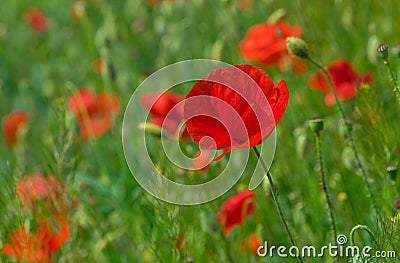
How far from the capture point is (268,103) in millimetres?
1021

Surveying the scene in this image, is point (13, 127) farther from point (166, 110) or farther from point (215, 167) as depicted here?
point (215, 167)

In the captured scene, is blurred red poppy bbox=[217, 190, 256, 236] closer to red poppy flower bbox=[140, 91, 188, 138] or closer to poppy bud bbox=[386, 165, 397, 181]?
red poppy flower bbox=[140, 91, 188, 138]

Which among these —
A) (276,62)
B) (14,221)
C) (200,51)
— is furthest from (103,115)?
(14,221)

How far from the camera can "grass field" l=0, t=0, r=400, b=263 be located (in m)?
1.31

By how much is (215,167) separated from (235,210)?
0.93 ft

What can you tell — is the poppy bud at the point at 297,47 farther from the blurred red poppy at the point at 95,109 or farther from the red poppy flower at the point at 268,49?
the blurred red poppy at the point at 95,109

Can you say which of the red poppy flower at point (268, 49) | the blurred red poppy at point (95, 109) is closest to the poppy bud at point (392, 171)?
the red poppy flower at point (268, 49)

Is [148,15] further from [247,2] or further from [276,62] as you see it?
[276,62]

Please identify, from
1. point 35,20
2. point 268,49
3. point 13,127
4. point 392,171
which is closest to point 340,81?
point 268,49

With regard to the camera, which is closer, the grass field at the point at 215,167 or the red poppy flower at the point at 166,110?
the grass field at the point at 215,167

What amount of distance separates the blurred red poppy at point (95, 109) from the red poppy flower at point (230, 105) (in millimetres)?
999

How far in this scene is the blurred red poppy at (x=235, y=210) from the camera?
4.71ft

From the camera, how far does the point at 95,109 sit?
2383mm

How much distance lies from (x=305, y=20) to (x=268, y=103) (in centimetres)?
99
